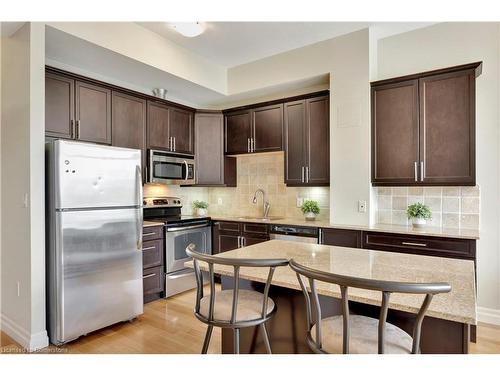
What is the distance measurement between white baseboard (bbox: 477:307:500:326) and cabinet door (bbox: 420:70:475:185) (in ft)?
4.06

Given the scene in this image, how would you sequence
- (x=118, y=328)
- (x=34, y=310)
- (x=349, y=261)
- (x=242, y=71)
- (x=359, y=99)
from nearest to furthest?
(x=349, y=261) → (x=34, y=310) → (x=118, y=328) → (x=359, y=99) → (x=242, y=71)

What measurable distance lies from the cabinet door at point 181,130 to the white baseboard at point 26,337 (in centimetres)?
242

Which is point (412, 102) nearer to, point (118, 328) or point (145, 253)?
point (145, 253)

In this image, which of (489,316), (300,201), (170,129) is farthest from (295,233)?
(170,129)

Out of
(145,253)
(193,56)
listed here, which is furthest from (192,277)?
(193,56)

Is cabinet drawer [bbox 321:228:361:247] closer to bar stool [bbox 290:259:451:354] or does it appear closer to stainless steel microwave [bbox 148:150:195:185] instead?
bar stool [bbox 290:259:451:354]

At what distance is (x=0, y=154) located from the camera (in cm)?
283

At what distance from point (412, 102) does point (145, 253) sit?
3.18 metres

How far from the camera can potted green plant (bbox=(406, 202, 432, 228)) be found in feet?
10.1

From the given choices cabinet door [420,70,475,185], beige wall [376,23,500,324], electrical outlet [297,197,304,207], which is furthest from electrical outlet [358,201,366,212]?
beige wall [376,23,500,324]

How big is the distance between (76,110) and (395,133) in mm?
3222

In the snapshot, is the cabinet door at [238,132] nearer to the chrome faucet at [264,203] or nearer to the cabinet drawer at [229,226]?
the chrome faucet at [264,203]

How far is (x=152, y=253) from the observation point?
3.42 meters

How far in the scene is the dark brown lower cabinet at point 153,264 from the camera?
10.9 ft
